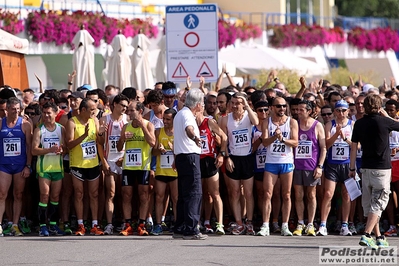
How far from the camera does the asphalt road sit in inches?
435

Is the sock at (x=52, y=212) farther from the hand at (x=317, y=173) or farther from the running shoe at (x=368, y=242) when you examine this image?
the running shoe at (x=368, y=242)

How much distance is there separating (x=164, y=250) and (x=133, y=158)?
2.22 metres

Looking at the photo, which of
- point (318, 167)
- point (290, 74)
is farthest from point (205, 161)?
point (290, 74)

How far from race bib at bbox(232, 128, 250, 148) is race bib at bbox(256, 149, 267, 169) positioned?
0.31 m

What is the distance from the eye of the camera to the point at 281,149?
13.6 metres

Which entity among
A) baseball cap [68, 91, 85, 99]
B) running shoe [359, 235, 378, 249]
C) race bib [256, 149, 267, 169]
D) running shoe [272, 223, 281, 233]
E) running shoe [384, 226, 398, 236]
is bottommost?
running shoe [384, 226, 398, 236]

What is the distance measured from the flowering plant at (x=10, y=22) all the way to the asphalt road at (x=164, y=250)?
1316 cm

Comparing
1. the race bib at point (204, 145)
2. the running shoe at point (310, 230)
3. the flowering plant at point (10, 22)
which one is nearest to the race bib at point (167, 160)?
the race bib at point (204, 145)

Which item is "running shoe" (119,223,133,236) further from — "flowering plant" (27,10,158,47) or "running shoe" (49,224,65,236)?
"flowering plant" (27,10,158,47)

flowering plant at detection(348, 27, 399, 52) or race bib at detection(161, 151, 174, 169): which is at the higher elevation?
flowering plant at detection(348, 27, 399, 52)

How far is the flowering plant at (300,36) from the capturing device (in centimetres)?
3841

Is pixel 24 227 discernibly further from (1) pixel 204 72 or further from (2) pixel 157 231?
(1) pixel 204 72

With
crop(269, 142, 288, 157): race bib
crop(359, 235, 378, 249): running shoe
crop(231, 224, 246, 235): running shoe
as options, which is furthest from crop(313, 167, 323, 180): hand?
crop(359, 235, 378, 249): running shoe

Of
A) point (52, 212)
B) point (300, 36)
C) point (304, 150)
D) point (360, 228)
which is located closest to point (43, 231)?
point (52, 212)
